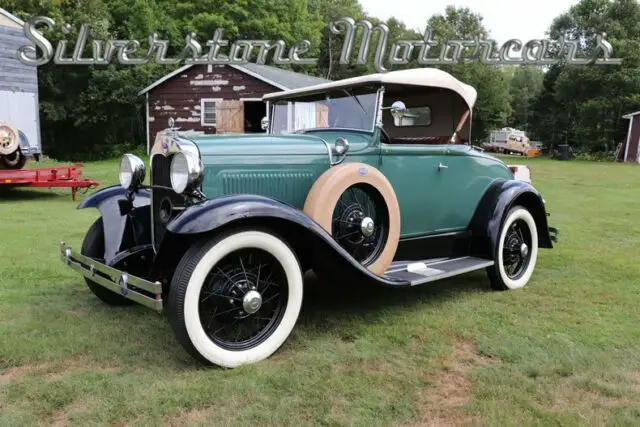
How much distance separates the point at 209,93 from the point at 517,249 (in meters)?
18.2

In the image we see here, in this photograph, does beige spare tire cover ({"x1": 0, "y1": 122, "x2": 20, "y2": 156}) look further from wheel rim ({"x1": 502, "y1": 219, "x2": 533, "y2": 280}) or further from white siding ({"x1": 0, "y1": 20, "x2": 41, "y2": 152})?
wheel rim ({"x1": 502, "y1": 219, "x2": 533, "y2": 280})

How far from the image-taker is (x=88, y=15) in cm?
2564

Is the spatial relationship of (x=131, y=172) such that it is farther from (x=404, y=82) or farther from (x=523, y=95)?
(x=523, y=95)

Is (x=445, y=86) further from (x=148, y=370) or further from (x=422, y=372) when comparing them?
(x=148, y=370)

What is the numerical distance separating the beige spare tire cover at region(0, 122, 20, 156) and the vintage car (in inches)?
330

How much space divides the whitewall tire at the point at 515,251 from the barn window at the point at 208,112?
58.3 feet

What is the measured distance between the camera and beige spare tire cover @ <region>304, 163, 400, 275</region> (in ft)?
12.8

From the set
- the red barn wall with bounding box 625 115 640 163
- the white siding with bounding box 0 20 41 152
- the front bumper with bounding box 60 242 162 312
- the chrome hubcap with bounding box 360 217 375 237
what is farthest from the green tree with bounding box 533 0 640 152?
the front bumper with bounding box 60 242 162 312

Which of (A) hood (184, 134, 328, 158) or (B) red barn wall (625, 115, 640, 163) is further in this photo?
(B) red barn wall (625, 115, 640, 163)

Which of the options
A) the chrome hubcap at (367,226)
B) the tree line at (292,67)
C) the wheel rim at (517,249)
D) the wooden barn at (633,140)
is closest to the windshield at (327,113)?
the chrome hubcap at (367,226)

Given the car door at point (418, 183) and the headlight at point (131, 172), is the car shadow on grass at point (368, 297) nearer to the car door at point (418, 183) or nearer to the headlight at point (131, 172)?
the car door at point (418, 183)

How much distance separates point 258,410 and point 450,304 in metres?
2.39

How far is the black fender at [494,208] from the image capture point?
5.04 m

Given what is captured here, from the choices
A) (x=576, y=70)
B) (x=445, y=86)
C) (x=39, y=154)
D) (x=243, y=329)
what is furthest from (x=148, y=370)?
(x=576, y=70)
